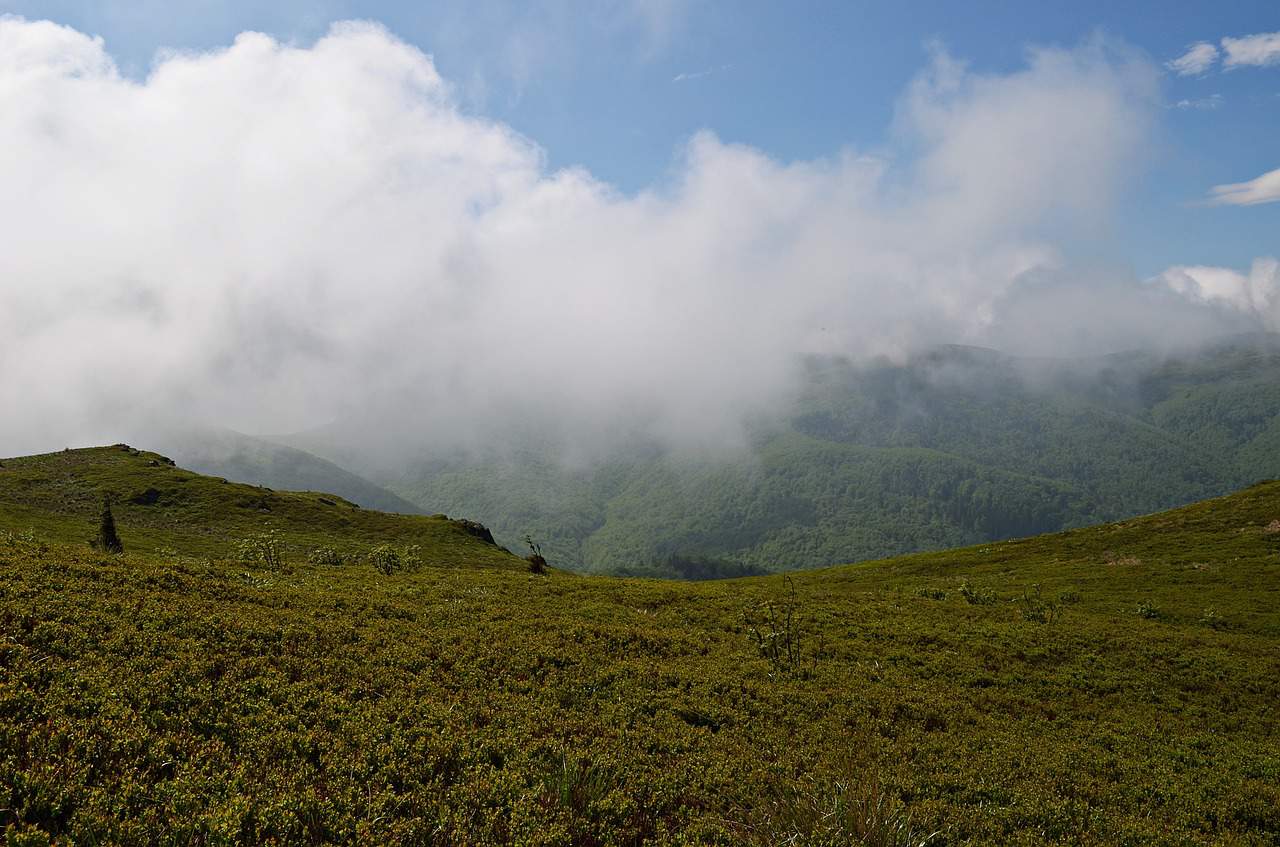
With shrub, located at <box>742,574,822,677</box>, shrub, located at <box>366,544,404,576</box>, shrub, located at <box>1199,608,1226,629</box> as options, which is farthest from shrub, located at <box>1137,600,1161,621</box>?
shrub, located at <box>366,544,404,576</box>

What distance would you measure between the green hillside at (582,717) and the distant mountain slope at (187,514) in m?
59.2

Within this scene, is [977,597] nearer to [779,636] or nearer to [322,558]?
[779,636]

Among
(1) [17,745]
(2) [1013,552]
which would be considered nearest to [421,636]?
(1) [17,745]

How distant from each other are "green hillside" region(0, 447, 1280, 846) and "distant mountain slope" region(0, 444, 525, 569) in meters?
59.2

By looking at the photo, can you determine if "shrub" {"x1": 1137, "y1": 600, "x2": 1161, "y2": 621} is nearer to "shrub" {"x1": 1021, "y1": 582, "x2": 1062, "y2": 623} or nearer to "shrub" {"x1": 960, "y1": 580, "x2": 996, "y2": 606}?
"shrub" {"x1": 1021, "y1": 582, "x2": 1062, "y2": 623}

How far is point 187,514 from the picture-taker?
313 feet

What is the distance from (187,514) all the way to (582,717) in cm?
10714

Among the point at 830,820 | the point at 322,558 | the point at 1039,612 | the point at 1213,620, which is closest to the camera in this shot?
the point at 830,820

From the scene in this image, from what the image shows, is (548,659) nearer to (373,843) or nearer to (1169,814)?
(373,843)

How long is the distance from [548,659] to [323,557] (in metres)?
36.8

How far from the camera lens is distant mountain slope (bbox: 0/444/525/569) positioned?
76.2m

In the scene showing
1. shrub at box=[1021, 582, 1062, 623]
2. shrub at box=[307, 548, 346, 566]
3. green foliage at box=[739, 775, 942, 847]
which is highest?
shrub at box=[307, 548, 346, 566]

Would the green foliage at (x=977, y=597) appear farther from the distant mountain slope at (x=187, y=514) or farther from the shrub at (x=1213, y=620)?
the distant mountain slope at (x=187, y=514)

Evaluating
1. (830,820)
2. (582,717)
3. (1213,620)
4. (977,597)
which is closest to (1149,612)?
(1213,620)
